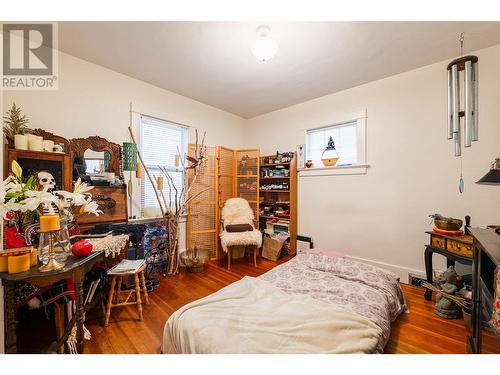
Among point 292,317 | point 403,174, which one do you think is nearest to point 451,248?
point 403,174

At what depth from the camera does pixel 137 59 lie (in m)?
2.37

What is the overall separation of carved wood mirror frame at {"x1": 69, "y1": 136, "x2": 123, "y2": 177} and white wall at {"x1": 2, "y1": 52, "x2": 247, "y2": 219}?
0.14 m

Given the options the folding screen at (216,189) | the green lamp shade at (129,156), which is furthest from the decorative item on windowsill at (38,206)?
the folding screen at (216,189)

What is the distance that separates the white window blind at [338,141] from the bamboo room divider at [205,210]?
170 cm

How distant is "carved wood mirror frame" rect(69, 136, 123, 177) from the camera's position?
229cm

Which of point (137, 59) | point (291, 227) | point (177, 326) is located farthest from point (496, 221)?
point (137, 59)

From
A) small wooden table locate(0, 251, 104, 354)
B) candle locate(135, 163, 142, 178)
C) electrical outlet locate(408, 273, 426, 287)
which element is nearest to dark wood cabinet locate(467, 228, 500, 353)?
electrical outlet locate(408, 273, 426, 287)

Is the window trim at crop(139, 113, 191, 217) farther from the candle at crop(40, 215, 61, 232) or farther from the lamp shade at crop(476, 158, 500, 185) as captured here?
the lamp shade at crop(476, 158, 500, 185)

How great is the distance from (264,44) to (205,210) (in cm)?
252

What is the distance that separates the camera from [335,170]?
323 centimetres

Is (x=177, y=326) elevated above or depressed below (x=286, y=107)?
below

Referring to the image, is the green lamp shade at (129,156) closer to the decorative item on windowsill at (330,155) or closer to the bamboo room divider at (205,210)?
the bamboo room divider at (205,210)
